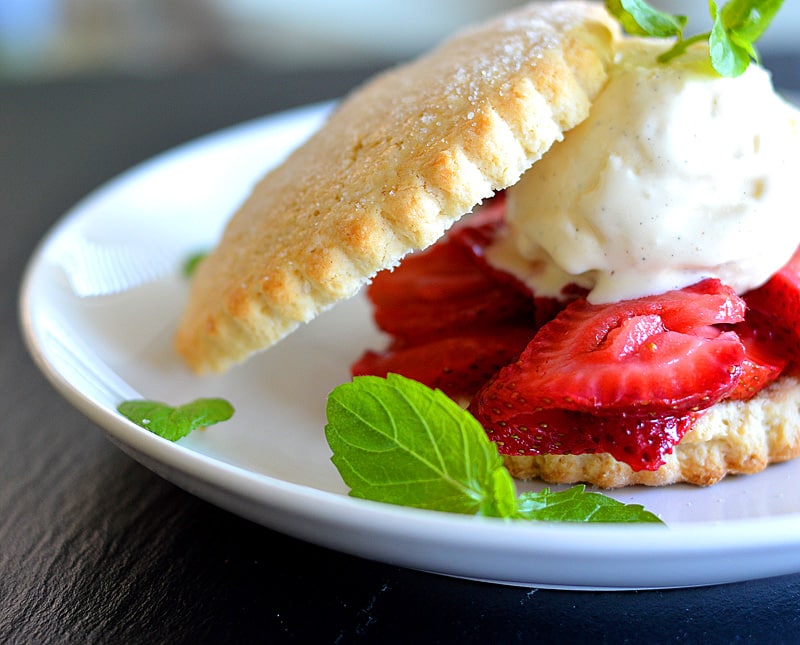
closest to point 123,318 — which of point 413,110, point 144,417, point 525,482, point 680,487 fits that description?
point 144,417

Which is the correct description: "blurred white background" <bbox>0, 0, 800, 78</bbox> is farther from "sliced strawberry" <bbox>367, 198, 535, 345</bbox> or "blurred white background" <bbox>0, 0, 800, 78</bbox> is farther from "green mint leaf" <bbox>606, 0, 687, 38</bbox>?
"green mint leaf" <bbox>606, 0, 687, 38</bbox>

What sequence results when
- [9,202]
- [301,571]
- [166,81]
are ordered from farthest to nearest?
[166,81], [9,202], [301,571]

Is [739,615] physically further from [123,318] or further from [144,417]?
[123,318]

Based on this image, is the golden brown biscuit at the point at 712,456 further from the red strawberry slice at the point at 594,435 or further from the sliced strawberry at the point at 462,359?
the sliced strawberry at the point at 462,359

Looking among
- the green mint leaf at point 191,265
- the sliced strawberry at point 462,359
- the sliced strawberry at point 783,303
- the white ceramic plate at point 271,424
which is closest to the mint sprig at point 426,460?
the white ceramic plate at point 271,424

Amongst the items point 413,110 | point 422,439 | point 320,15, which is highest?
point 413,110
